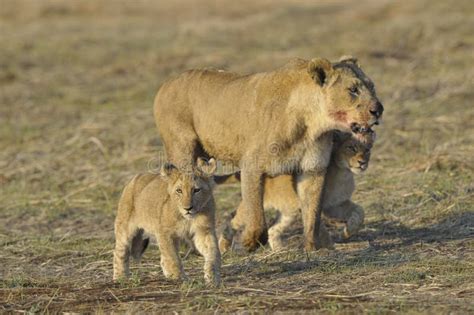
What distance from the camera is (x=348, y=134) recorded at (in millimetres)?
10398

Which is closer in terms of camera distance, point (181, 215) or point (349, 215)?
point (181, 215)

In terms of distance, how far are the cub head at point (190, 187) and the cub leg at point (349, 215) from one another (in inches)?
88.6

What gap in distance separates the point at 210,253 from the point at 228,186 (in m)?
4.74

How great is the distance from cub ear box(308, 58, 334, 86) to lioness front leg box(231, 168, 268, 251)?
38.8 inches

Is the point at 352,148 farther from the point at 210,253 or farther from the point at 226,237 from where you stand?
the point at 210,253

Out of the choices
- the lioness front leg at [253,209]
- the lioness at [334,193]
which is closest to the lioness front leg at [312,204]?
the lioness at [334,193]

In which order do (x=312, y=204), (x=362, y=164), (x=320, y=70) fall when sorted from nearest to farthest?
(x=320, y=70)
(x=312, y=204)
(x=362, y=164)

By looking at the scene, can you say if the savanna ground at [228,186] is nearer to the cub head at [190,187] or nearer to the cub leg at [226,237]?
the cub leg at [226,237]

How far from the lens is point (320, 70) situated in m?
9.73

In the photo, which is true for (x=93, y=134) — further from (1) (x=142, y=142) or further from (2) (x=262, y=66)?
(2) (x=262, y=66)

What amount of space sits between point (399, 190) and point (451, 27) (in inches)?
491

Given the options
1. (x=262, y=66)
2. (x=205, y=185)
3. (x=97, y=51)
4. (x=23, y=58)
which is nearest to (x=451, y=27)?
(x=262, y=66)

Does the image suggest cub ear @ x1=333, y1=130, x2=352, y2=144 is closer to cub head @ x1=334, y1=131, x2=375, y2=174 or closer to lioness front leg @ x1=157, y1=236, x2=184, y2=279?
cub head @ x1=334, y1=131, x2=375, y2=174

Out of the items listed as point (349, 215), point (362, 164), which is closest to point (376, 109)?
point (362, 164)
